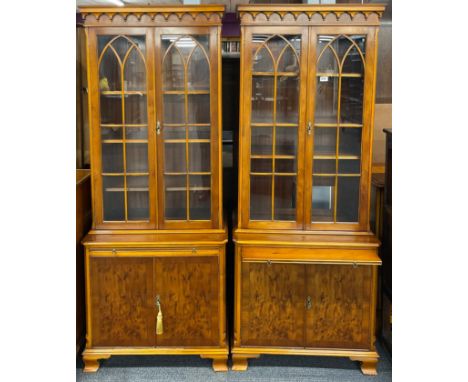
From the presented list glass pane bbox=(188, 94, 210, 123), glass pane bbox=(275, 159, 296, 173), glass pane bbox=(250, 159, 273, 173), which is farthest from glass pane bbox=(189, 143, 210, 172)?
glass pane bbox=(275, 159, 296, 173)

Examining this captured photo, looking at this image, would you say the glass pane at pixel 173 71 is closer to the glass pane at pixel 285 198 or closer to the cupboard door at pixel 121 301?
the glass pane at pixel 285 198

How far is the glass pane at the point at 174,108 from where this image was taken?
2824 millimetres

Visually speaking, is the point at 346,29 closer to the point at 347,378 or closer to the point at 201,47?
the point at 201,47

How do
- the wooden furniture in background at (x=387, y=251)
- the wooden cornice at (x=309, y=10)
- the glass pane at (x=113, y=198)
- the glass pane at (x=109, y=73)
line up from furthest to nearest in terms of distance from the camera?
the wooden furniture in background at (x=387, y=251), the glass pane at (x=113, y=198), the glass pane at (x=109, y=73), the wooden cornice at (x=309, y=10)

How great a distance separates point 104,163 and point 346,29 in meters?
1.37

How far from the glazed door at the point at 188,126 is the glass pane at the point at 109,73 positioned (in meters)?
0.20

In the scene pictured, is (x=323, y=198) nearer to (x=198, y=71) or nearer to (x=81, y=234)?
(x=198, y=71)

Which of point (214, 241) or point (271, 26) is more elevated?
point (271, 26)

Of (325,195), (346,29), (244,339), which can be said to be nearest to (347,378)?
(244,339)

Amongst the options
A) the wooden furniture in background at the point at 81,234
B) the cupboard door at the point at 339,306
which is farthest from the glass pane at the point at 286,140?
the wooden furniture in background at the point at 81,234
